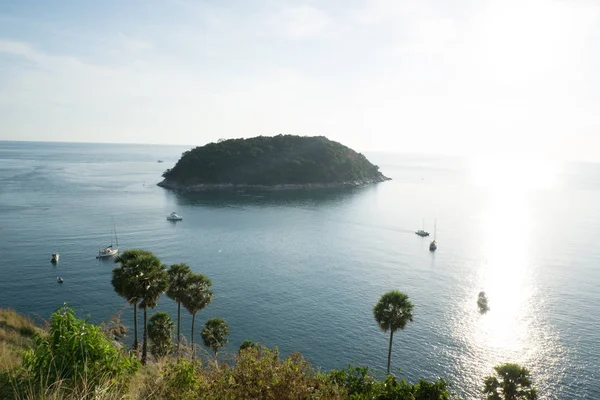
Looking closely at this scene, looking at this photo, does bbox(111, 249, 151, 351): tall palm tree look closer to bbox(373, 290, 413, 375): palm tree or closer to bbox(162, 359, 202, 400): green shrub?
bbox(162, 359, 202, 400): green shrub

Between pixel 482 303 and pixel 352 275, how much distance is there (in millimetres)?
27069

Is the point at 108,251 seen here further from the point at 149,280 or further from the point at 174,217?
the point at 149,280

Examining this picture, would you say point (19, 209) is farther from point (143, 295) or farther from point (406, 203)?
point (406, 203)

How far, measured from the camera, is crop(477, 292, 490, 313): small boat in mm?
74200

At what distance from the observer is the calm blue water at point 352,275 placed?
57.6 m

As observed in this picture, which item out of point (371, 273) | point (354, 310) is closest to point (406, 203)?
point (371, 273)

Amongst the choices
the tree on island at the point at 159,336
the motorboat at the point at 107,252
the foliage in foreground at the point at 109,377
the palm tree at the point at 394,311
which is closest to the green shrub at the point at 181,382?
the foliage in foreground at the point at 109,377

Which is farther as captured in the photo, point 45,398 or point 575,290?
point 575,290

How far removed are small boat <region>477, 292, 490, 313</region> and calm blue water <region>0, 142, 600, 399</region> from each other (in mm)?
1980

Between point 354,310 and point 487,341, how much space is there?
2180cm

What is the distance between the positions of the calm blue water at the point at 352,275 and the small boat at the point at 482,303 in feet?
6.49

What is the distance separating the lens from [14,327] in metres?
39.7

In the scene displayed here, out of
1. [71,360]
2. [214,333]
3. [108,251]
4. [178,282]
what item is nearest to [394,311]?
[214,333]

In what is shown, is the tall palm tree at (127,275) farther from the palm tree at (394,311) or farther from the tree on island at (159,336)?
the palm tree at (394,311)
